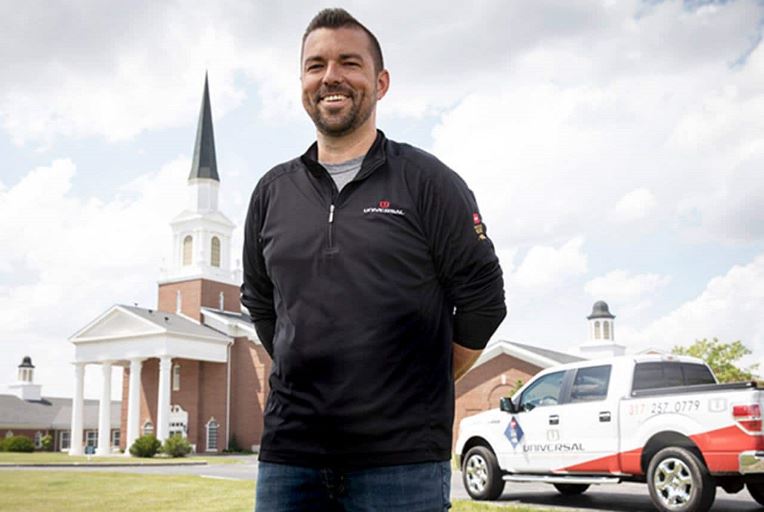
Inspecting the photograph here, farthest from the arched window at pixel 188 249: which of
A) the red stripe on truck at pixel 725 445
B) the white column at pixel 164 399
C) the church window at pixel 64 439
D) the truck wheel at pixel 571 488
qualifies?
the red stripe on truck at pixel 725 445

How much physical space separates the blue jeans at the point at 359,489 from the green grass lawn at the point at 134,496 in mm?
7919

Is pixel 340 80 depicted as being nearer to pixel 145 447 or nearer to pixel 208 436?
pixel 145 447

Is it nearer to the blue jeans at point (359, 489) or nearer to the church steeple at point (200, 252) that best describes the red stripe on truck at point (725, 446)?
the blue jeans at point (359, 489)

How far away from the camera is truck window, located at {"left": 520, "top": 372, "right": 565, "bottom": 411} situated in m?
12.9

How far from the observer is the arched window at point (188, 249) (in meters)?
54.5

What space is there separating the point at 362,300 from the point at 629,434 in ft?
31.9

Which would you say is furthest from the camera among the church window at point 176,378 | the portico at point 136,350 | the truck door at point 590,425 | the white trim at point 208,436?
the church window at point 176,378

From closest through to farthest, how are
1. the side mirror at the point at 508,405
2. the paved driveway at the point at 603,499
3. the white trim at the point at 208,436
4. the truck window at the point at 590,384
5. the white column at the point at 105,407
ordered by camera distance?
1. the paved driveway at the point at 603,499
2. the truck window at the point at 590,384
3. the side mirror at the point at 508,405
4. the white column at the point at 105,407
5. the white trim at the point at 208,436

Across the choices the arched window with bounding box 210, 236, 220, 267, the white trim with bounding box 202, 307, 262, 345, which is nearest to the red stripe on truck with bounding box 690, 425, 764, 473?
the white trim with bounding box 202, 307, 262, 345

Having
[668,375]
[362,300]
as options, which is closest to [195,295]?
[668,375]

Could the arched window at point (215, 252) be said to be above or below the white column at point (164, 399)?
above

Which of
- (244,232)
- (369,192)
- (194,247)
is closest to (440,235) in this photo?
(369,192)

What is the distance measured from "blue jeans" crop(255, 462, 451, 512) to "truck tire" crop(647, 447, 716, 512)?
28.1ft

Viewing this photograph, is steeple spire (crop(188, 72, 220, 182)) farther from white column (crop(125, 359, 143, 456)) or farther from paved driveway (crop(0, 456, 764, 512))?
paved driveway (crop(0, 456, 764, 512))
